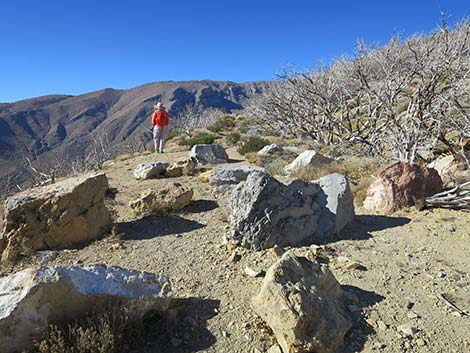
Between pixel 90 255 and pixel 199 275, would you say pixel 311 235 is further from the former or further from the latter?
pixel 90 255

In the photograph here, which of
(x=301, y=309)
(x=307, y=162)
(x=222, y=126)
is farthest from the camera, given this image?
(x=222, y=126)

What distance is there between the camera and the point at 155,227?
19.6 ft

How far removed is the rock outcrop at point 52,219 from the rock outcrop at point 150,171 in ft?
10.9

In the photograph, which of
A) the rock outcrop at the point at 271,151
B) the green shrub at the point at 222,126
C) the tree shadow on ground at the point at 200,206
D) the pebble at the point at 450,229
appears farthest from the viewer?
the green shrub at the point at 222,126

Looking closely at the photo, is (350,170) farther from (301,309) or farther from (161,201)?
(301,309)

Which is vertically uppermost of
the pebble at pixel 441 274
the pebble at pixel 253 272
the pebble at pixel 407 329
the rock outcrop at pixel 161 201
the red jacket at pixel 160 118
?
the red jacket at pixel 160 118

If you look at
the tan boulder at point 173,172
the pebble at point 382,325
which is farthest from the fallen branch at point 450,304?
the tan boulder at point 173,172

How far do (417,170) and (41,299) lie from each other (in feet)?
18.3

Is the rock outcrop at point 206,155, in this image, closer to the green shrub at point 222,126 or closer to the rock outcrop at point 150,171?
the rock outcrop at point 150,171

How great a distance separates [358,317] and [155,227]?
3.52 metres

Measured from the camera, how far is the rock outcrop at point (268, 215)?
16.0ft

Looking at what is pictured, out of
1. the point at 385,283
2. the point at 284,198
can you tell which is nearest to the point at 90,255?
the point at 284,198

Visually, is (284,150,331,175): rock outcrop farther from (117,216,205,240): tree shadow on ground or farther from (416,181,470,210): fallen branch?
(117,216,205,240): tree shadow on ground

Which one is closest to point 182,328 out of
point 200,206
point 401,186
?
point 200,206
